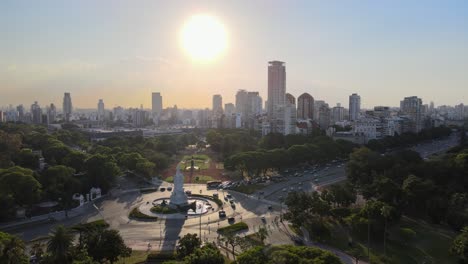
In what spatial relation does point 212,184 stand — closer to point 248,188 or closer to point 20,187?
point 248,188

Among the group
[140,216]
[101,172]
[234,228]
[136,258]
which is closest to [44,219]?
[140,216]

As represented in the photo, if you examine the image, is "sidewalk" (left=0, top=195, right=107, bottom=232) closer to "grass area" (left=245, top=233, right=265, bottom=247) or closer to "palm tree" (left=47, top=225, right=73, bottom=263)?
"palm tree" (left=47, top=225, right=73, bottom=263)

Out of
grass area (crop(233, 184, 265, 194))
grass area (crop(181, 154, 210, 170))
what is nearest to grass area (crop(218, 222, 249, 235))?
grass area (crop(233, 184, 265, 194))

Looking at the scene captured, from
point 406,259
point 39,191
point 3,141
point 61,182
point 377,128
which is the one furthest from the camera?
point 377,128

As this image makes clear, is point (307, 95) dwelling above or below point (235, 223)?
above

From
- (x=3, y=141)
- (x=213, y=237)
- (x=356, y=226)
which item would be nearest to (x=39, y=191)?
(x=213, y=237)

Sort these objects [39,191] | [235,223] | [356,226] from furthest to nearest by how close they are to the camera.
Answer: [39,191] < [235,223] < [356,226]

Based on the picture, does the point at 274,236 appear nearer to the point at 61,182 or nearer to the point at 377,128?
the point at 61,182
